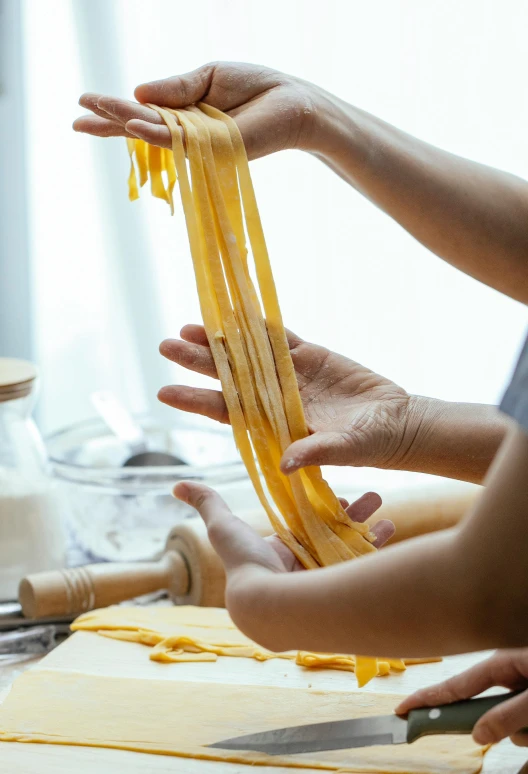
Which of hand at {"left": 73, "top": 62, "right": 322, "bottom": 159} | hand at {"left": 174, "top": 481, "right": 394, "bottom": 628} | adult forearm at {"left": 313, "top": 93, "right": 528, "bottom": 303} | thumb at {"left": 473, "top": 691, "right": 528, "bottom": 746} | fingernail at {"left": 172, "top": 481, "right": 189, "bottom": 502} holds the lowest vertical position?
thumb at {"left": 473, "top": 691, "right": 528, "bottom": 746}

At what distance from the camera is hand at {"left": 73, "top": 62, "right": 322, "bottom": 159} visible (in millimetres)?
1046

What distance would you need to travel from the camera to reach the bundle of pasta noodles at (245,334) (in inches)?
40.2

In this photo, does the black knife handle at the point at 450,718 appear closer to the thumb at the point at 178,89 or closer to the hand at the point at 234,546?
the hand at the point at 234,546

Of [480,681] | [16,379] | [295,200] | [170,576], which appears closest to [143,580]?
[170,576]

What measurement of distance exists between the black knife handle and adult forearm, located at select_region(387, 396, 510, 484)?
0.30 metres

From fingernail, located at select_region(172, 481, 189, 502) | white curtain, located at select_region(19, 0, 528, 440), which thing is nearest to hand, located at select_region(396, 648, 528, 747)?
fingernail, located at select_region(172, 481, 189, 502)

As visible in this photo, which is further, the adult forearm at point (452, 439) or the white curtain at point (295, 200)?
the white curtain at point (295, 200)

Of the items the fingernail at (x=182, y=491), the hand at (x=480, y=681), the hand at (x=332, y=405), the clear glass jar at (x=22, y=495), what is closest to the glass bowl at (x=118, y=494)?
the clear glass jar at (x=22, y=495)

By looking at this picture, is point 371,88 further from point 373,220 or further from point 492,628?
point 492,628

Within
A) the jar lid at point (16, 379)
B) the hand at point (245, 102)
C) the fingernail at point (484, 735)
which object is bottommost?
the fingernail at point (484, 735)

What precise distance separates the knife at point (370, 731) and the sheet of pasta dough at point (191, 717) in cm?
1

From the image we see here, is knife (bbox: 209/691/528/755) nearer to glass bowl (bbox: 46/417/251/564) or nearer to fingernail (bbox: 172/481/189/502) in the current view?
fingernail (bbox: 172/481/189/502)

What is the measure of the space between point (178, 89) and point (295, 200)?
2.52ft

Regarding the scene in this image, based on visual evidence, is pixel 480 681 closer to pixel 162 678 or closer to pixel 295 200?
pixel 162 678
